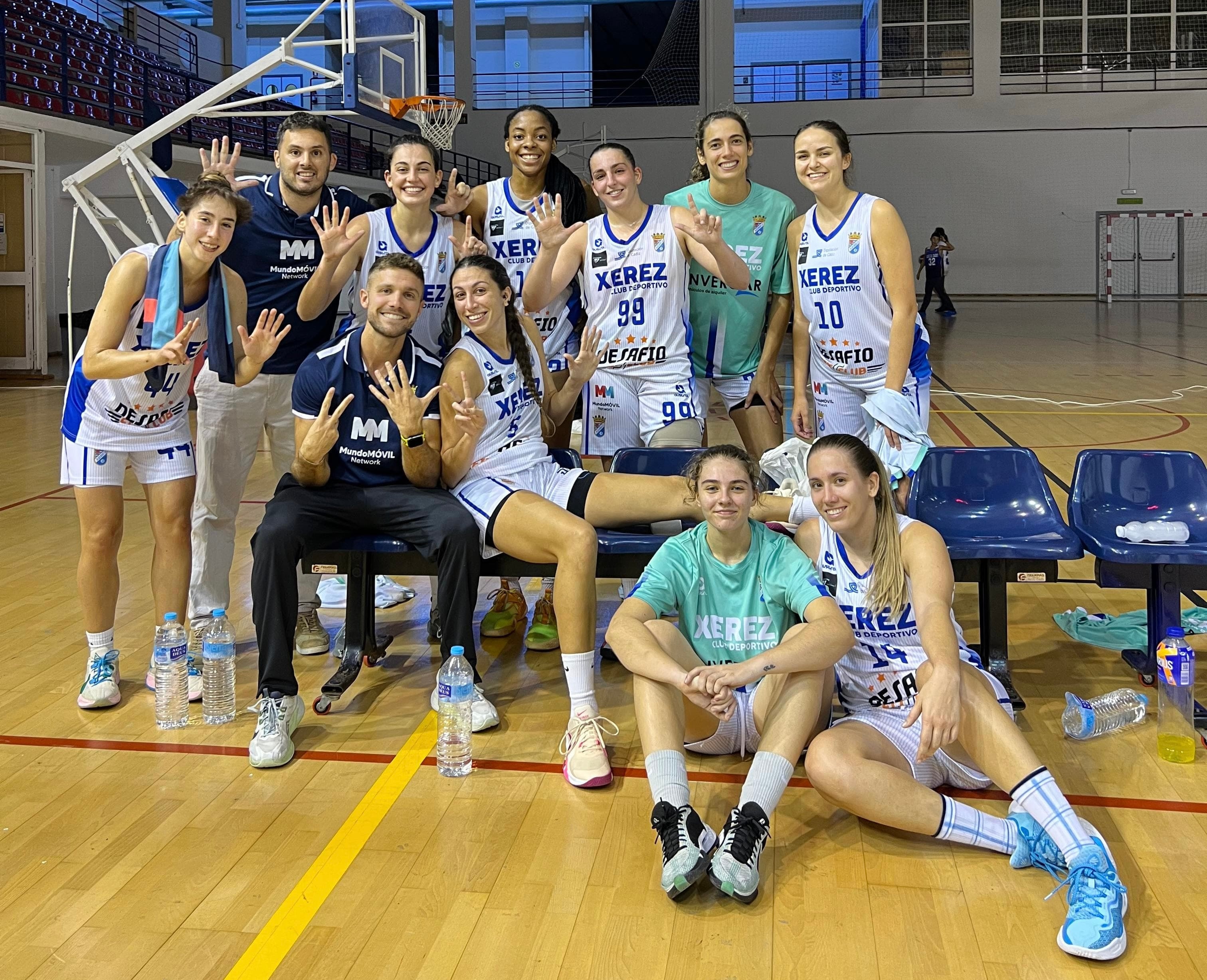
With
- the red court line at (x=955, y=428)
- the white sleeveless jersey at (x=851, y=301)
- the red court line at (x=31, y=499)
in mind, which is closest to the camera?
the white sleeveless jersey at (x=851, y=301)

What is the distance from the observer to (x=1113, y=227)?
25.0 metres

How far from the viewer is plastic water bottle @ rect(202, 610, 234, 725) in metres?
3.88

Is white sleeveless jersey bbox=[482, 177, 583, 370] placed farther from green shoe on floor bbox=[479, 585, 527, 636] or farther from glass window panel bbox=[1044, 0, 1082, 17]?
glass window panel bbox=[1044, 0, 1082, 17]

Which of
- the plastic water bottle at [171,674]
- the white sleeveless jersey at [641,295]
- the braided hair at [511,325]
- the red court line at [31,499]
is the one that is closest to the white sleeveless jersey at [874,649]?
the braided hair at [511,325]

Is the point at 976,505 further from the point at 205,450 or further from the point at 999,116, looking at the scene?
the point at 999,116

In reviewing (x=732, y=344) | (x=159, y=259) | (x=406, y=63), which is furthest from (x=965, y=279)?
(x=159, y=259)

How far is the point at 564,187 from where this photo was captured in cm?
489

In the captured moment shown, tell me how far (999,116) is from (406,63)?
15026 millimetres

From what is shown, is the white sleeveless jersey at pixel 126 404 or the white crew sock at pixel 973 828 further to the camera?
the white sleeveless jersey at pixel 126 404

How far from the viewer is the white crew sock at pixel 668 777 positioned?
290 cm

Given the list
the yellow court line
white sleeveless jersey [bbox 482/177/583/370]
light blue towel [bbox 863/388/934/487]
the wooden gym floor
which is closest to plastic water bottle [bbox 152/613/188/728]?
the wooden gym floor

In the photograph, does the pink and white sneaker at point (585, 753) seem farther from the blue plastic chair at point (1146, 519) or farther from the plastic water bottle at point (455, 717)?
the blue plastic chair at point (1146, 519)

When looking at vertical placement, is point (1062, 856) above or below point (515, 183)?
below

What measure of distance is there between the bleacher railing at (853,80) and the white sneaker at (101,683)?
74.8 feet
